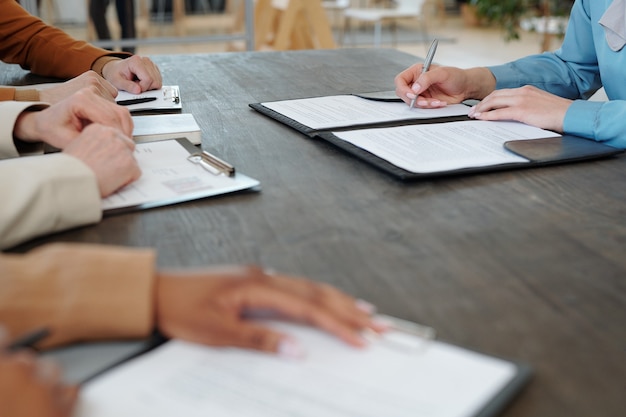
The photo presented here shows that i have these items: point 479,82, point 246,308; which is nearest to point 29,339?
point 246,308

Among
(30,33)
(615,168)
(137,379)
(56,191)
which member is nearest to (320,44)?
(30,33)

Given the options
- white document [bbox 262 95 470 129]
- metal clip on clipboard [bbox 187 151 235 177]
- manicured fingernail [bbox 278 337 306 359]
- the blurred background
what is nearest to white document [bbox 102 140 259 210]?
metal clip on clipboard [bbox 187 151 235 177]

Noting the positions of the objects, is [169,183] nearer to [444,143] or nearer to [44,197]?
[44,197]

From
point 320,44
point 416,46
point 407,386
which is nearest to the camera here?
point 407,386

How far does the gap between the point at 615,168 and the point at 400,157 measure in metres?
0.32

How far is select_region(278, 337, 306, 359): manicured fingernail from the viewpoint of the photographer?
→ 0.49 metres

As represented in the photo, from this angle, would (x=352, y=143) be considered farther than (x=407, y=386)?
Yes

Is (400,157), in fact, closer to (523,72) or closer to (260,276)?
(260,276)

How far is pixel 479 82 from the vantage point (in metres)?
1.43

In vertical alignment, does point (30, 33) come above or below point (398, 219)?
above

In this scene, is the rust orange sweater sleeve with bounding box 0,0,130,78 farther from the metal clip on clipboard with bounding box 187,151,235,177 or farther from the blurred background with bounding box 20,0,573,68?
the blurred background with bounding box 20,0,573,68

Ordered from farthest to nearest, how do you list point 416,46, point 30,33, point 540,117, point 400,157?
point 416,46 → point 30,33 → point 540,117 → point 400,157

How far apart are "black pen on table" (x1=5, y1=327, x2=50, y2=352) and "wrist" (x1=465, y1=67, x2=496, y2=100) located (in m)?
1.08

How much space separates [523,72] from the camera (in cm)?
152
